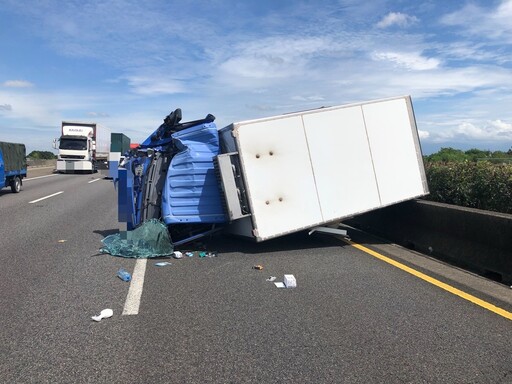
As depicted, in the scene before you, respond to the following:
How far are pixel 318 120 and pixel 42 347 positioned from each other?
17.3 feet

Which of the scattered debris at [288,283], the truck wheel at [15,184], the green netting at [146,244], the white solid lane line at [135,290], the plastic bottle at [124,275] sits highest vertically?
the truck wheel at [15,184]

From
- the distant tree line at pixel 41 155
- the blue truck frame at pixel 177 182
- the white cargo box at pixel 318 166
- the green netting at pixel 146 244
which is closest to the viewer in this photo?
the white cargo box at pixel 318 166

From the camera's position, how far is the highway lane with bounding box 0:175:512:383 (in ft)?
11.4

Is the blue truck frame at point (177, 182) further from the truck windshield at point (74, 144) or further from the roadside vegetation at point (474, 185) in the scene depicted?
the truck windshield at point (74, 144)

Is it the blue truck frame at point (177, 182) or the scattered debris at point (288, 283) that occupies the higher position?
the blue truck frame at point (177, 182)

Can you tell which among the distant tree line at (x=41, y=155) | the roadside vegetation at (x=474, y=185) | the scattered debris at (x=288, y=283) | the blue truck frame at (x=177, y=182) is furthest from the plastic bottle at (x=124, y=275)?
the distant tree line at (x=41, y=155)

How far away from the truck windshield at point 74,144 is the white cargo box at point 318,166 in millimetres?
28388

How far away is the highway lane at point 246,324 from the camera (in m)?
3.48

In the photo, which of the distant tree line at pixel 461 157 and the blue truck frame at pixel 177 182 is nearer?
the blue truck frame at pixel 177 182

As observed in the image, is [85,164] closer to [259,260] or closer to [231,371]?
[259,260]

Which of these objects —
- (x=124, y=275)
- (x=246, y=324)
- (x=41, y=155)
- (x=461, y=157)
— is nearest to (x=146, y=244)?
(x=124, y=275)

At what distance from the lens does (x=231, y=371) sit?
137 inches

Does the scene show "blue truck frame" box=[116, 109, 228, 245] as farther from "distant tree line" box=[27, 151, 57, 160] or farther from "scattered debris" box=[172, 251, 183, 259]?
"distant tree line" box=[27, 151, 57, 160]

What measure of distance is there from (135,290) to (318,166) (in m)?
3.56
